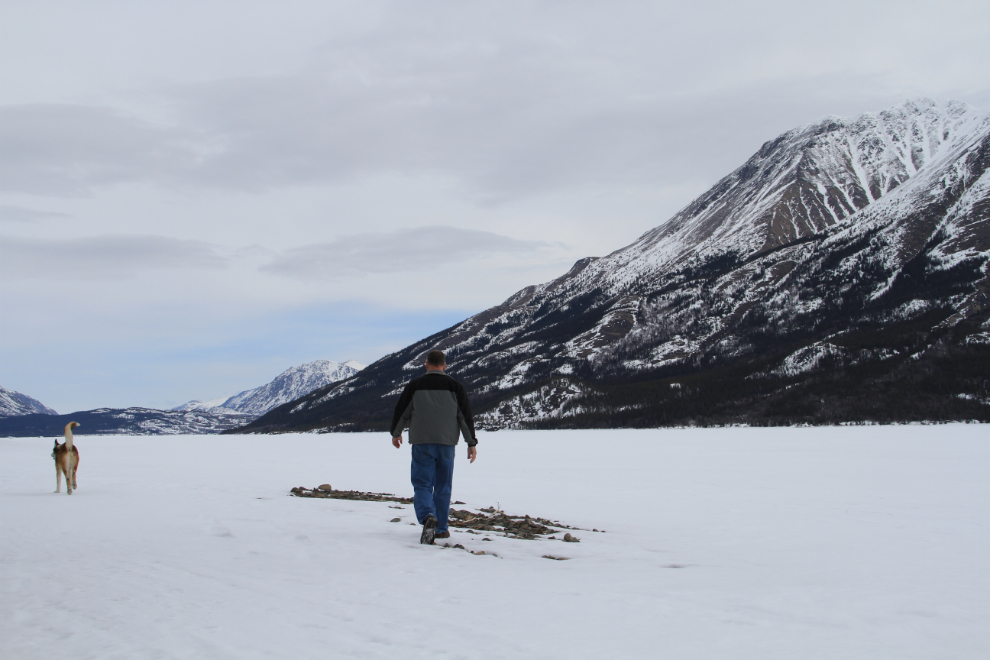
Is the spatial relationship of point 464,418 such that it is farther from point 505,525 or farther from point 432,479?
point 505,525

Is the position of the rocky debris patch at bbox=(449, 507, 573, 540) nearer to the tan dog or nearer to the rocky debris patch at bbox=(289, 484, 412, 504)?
the rocky debris patch at bbox=(289, 484, 412, 504)

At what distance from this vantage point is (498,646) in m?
5.10

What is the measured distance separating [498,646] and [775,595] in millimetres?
3516

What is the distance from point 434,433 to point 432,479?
2.54ft

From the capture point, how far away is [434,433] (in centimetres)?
1059

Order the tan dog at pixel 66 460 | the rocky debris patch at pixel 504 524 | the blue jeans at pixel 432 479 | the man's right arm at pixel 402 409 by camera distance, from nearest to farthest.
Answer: the blue jeans at pixel 432 479, the man's right arm at pixel 402 409, the rocky debris patch at pixel 504 524, the tan dog at pixel 66 460

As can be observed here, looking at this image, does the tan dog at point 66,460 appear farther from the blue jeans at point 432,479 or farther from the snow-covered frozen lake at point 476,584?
the blue jeans at point 432,479

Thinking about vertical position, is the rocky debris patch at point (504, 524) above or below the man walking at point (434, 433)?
below

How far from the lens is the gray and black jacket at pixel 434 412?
417 inches

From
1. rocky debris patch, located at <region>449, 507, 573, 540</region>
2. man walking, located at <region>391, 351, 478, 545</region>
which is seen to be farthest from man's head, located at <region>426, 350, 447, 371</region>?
rocky debris patch, located at <region>449, 507, 573, 540</region>

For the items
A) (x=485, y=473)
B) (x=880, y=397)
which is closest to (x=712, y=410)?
(x=880, y=397)

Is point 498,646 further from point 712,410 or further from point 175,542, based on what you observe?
point 712,410

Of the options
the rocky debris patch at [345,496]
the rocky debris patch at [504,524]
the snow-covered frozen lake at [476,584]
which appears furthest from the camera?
the rocky debris patch at [345,496]

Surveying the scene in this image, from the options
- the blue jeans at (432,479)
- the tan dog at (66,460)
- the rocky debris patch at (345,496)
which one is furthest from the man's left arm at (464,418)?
the tan dog at (66,460)
